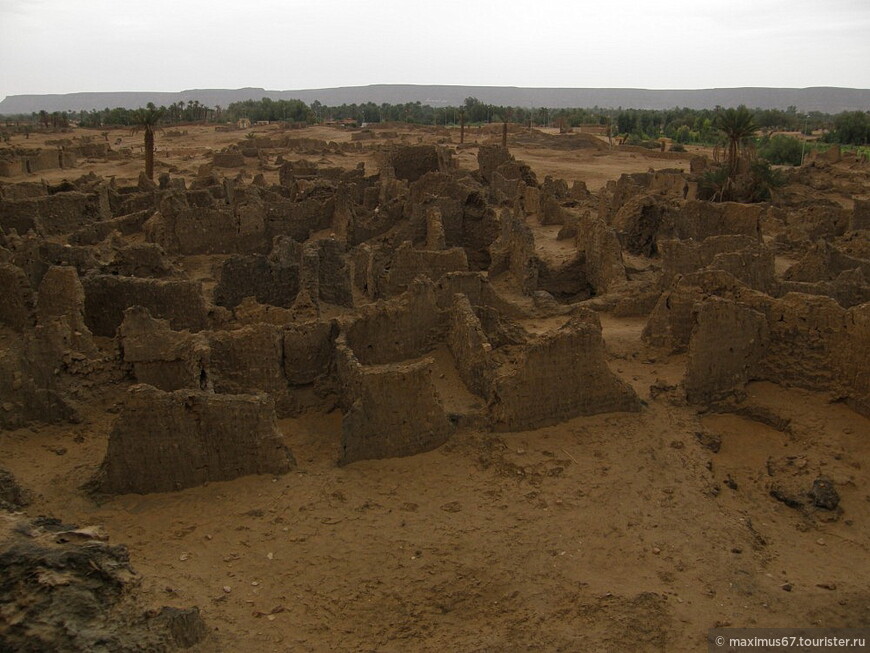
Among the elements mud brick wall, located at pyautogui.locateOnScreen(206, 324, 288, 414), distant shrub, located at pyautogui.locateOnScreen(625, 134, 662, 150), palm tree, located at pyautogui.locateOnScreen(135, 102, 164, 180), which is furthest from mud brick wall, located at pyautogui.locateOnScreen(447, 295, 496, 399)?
distant shrub, located at pyautogui.locateOnScreen(625, 134, 662, 150)

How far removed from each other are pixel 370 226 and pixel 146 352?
10864mm

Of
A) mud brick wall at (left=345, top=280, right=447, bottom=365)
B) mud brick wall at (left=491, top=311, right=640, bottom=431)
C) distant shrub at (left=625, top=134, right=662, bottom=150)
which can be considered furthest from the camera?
distant shrub at (left=625, top=134, right=662, bottom=150)

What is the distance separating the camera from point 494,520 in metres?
8.18

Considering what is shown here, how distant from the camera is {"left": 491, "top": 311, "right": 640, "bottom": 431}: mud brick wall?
969 centimetres

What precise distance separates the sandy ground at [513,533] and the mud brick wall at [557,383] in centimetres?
24

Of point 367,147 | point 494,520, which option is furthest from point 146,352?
point 367,147

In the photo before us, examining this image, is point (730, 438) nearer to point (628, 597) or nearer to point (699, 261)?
point (628, 597)

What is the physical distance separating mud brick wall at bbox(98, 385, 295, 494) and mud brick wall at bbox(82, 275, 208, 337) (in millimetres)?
3701

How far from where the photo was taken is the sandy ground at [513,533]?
22.0ft

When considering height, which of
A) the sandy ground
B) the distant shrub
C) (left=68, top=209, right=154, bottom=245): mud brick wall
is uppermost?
the distant shrub

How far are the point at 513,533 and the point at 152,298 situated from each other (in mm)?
6901

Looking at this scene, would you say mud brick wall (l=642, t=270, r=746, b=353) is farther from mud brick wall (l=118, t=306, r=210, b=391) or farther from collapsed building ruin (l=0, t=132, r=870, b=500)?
mud brick wall (l=118, t=306, r=210, b=391)

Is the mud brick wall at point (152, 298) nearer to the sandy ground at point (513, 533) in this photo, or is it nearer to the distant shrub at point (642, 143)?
the sandy ground at point (513, 533)

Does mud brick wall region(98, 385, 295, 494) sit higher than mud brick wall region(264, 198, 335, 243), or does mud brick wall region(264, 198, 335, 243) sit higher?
mud brick wall region(264, 198, 335, 243)
